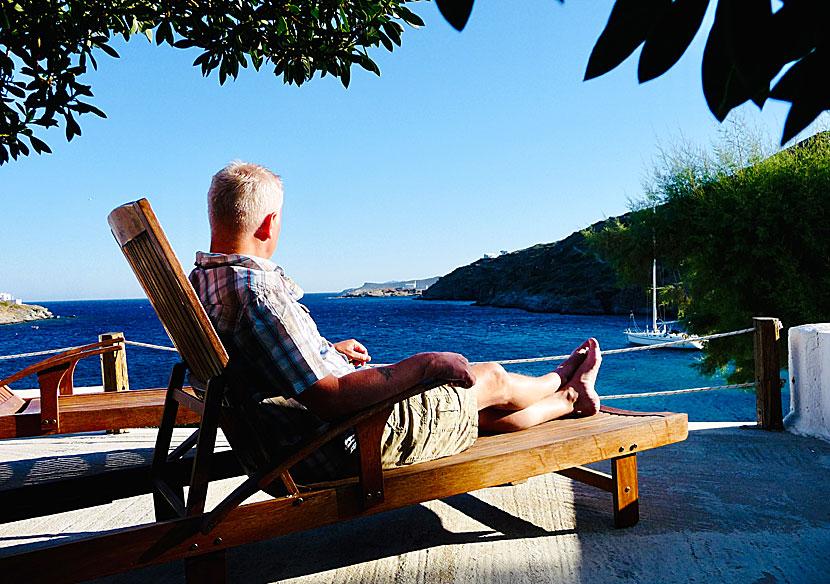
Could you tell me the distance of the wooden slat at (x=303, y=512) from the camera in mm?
1463

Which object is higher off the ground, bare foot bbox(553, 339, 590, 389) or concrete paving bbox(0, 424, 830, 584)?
bare foot bbox(553, 339, 590, 389)

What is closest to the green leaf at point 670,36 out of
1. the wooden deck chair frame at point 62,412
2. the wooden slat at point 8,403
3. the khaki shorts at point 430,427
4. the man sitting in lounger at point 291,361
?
the man sitting in lounger at point 291,361

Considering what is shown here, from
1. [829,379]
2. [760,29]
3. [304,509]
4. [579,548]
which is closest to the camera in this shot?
[760,29]

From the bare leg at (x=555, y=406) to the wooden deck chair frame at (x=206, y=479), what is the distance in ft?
0.75

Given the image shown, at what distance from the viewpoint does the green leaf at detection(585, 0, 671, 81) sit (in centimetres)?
56

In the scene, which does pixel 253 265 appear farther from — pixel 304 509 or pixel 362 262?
pixel 362 262

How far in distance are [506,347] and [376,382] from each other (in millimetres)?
41346

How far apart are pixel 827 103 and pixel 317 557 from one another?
2.14m

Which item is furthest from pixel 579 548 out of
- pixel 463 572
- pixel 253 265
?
pixel 253 265

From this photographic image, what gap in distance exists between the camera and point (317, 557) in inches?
87.2

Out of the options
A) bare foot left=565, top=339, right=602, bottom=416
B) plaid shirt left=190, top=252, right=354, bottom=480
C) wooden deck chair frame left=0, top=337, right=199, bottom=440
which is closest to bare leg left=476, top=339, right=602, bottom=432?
bare foot left=565, top=339, right=602, bottom=416

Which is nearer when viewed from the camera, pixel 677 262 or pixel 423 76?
pixel 677 262

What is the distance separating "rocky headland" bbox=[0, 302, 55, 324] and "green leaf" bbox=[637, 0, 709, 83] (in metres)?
99.7

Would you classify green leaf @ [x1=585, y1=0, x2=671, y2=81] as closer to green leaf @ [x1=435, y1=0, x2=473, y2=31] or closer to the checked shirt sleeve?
green leaf @ [x1=435, y1=0, x2=473, y2=31]
